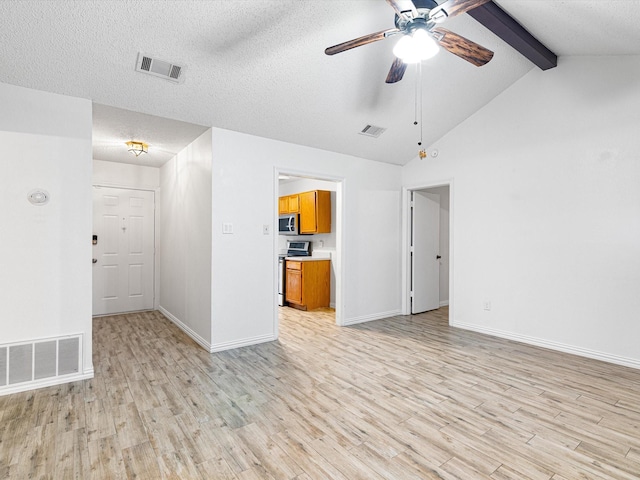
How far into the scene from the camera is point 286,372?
323 centimetres

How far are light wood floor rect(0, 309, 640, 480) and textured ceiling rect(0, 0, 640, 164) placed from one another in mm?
2557

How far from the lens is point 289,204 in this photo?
23.0ft

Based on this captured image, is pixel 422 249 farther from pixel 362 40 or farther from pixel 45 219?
pixel 45 219

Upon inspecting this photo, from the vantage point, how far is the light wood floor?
6.31 feet

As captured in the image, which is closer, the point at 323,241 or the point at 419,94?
the point at 419,94

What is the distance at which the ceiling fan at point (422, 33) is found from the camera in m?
2.04

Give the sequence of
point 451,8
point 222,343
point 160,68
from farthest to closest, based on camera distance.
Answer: point 222,343 < point 160,68 < point 451,8

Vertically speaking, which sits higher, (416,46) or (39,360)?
(416,46)

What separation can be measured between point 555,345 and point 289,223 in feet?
15.2

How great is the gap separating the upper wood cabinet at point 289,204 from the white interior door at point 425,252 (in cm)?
228

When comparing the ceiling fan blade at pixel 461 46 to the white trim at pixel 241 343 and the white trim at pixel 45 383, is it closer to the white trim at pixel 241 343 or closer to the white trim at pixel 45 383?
the white trim at pixel 241 343

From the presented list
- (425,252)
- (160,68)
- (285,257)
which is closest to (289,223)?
(285,257)

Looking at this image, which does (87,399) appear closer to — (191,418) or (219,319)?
Answer: (191,418)

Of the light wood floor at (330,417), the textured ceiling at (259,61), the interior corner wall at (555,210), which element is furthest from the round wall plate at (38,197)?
the interior corner wall at (555,210)
